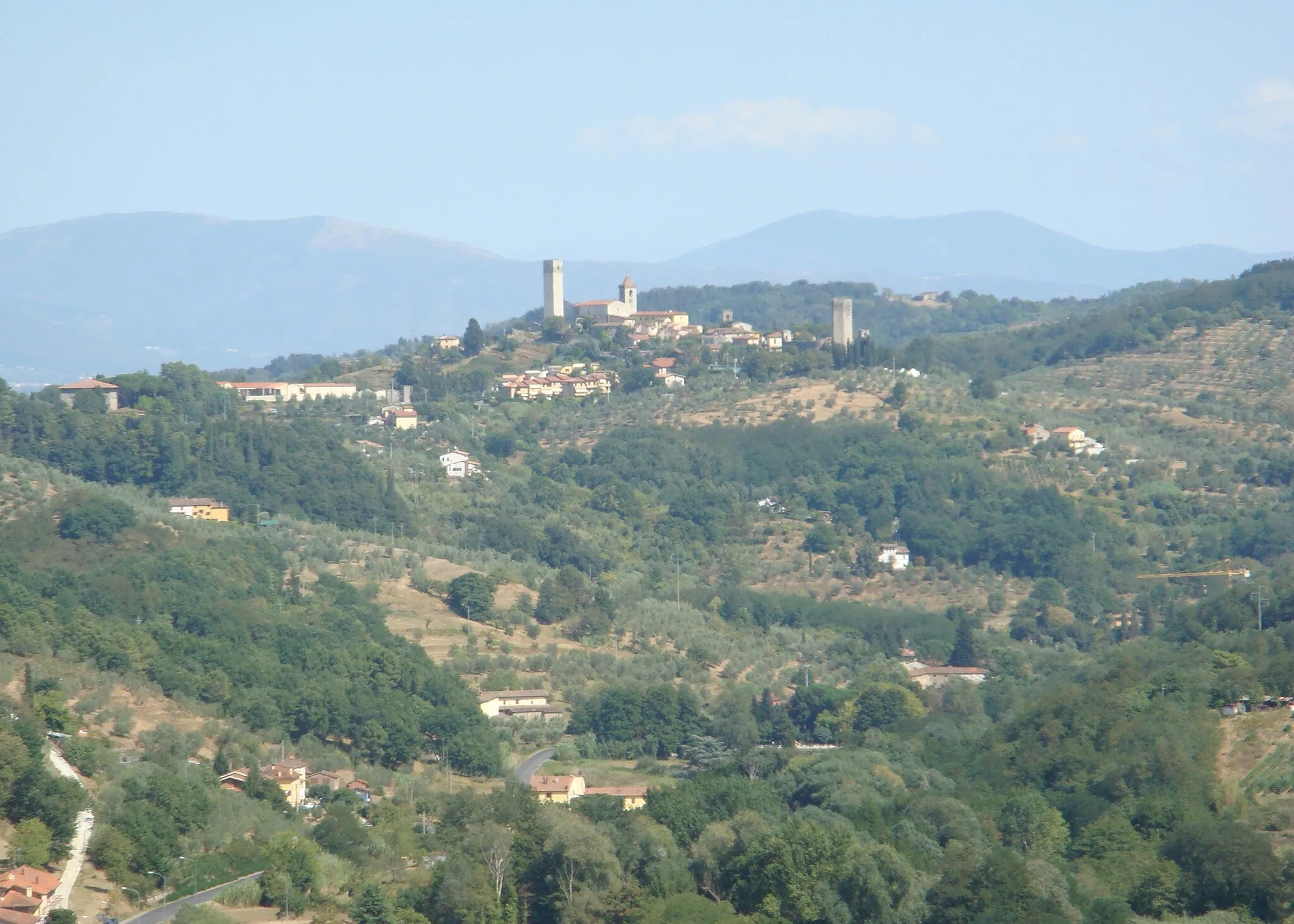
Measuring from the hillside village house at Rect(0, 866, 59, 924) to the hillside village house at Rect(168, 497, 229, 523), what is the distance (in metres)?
31.6

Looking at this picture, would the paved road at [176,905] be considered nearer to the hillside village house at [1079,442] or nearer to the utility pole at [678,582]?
the utility pole at [678,582]

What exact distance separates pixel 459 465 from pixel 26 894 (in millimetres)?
44390

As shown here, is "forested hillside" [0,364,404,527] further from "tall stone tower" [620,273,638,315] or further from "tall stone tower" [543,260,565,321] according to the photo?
"tall stone tower" [620,273,638,315]

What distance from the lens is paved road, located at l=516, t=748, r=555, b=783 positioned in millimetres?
37938

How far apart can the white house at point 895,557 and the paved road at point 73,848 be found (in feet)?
116

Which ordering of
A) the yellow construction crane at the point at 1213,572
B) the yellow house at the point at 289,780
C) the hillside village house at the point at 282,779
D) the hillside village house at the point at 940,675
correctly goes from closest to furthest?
the hillside village house at the point at 282,779 < the yellow house at the point at 289,780 < the hillside village house at the point at 940,675 < the yellow construction crane at the point at 1213,572

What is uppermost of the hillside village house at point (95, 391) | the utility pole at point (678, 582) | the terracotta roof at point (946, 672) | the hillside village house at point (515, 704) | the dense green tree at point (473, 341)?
the dense green tree at point (473, 341)

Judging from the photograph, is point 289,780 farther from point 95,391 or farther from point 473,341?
point 473,341

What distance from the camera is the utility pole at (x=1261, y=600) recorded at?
135 ft

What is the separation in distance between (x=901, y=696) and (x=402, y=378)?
140 ft

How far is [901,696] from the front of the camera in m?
43.1

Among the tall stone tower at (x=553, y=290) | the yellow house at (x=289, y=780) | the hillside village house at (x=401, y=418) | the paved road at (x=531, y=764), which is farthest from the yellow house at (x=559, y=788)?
the tall stone tower at (x=553, y=290)

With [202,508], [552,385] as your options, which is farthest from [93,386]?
[552,385]

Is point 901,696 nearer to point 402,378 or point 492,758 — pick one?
point 492,758
